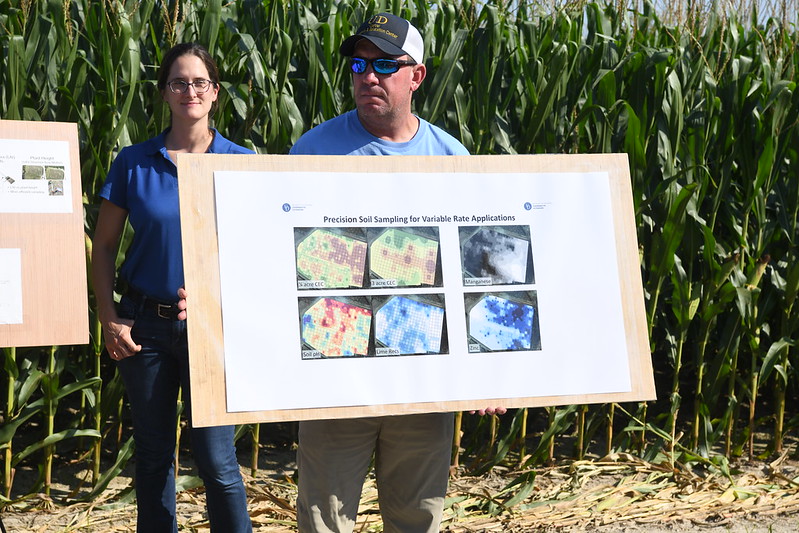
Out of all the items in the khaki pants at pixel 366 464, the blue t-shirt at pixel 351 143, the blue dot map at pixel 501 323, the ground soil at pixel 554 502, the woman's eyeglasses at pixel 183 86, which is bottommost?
the ground soil at pixel 554 502

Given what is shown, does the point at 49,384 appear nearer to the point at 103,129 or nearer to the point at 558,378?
the point at 103,129

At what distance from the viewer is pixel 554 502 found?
3.92 m

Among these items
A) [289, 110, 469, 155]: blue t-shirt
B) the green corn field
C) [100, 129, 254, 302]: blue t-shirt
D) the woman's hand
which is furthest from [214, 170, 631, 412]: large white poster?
the green corn field

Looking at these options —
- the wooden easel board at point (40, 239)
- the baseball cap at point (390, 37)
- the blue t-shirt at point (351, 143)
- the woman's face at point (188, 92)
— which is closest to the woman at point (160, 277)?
the woman's face at point (188, 92)

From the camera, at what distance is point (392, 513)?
253cm

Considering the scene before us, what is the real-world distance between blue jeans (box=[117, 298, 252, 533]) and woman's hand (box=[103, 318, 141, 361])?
0.10 feet

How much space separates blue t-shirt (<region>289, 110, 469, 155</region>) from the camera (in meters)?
2.36

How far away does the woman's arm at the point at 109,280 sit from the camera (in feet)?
8.34

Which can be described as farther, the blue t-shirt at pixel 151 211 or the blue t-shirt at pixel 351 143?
the blue t-shirt at pixel 151 211

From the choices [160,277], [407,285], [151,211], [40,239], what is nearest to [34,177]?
[40,239]

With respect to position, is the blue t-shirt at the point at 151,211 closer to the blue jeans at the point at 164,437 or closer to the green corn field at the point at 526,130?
the blue jeans at the point at 164,437

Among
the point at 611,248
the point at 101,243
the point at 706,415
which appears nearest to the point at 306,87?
the point at 101,243

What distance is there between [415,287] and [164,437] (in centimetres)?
103

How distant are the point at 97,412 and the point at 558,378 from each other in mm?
2280
